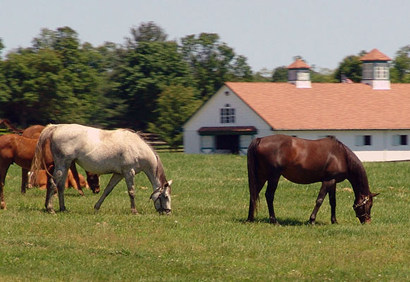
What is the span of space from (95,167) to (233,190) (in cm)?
829

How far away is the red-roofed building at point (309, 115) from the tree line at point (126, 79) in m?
10.9

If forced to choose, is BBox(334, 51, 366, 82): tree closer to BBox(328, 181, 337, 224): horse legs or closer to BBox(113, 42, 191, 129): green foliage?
BBox(113, 42, 191, 129): green foliage

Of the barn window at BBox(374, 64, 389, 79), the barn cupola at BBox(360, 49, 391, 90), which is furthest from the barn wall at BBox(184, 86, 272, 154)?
the barn window at BBox(374, 64, 389, 79)

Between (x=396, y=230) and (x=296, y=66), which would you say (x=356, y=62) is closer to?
(x=296, y=66)

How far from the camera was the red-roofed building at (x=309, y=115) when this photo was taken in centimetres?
6419

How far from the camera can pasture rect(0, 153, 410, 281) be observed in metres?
14.2

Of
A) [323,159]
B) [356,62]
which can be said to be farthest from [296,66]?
[323,159]

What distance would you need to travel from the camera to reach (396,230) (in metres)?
18.7

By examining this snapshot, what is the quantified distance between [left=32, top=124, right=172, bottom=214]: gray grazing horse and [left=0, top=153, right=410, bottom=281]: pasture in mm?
665

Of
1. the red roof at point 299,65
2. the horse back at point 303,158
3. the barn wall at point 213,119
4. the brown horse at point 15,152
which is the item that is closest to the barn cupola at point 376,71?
the red roof at point 299,65

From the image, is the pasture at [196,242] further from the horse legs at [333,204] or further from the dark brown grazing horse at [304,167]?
the dark brown grazing horse at [304,167]

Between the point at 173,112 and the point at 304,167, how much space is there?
61.9 m

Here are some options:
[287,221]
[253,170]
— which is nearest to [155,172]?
[253,170]

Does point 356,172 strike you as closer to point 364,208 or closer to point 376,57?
point 364,208
